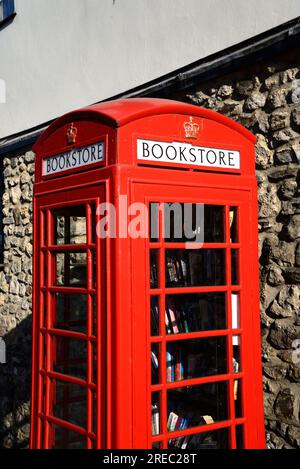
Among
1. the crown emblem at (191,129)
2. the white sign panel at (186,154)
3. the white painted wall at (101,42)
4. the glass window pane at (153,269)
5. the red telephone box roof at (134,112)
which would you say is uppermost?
the white painted wall at (101,42)

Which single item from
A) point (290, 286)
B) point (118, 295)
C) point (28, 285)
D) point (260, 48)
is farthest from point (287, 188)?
point (28, 285)

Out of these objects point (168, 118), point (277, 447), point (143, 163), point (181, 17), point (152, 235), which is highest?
point (181, 17)

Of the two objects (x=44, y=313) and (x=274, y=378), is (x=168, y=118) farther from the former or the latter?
(x=274, y=378)

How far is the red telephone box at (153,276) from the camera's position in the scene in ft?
10.0

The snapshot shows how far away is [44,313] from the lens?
364 centimetres

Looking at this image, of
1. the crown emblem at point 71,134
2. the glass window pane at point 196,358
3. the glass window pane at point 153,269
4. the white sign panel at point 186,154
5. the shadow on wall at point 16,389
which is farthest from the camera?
the shadow on wall at point 16,389

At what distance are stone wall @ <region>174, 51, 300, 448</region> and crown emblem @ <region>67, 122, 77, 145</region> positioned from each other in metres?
1.40

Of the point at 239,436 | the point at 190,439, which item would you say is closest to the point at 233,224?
the point at 239,436

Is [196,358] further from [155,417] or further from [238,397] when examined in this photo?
[155,417]

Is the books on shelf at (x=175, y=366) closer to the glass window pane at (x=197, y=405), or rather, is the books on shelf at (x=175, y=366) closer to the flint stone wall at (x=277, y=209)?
the glass window pane at (x=197, y=405)

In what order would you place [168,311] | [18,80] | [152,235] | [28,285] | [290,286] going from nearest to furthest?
[152,235]
[168,311]
[290,286]
[28,285]
[18,80]

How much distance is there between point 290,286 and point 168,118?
1.45 m

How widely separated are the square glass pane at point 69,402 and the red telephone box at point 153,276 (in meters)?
0.05

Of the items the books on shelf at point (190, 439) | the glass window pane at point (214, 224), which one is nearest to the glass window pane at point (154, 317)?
the glass window pane at point (214, 224)
